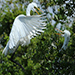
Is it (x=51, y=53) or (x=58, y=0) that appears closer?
(x=58, y=0)

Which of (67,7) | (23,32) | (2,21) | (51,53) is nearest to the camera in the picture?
(67,7)

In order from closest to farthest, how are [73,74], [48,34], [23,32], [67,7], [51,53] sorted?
1. [67,7]
2. [73,74]
3. [51,53]
4. [48,34]
5. [23,32]

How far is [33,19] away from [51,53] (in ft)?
2.45

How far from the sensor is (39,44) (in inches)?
122

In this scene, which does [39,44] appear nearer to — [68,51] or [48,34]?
[48,34]

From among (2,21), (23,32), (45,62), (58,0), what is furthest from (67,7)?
(2,21)

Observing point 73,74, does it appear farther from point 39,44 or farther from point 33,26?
point 33,26

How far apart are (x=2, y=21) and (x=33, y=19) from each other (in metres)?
2.05

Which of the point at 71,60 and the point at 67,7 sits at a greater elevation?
the point at 67,7

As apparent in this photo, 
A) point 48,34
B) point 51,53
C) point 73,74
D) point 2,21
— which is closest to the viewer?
point 73,74

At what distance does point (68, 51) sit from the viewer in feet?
9.39

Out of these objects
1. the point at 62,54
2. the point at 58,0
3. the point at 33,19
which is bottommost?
the point at 62,54

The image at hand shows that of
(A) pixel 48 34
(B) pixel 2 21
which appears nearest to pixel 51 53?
(A) pixel 48 34

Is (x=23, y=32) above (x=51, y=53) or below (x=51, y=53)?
above
